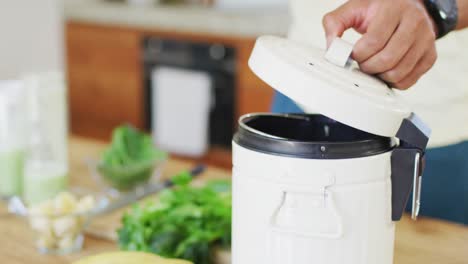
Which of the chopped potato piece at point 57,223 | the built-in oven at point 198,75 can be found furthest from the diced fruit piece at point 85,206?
the built-in oven at point 198,75

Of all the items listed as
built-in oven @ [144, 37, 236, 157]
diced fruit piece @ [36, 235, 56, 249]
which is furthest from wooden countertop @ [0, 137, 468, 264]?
built-in oven @ [144, 37, 236, 157]

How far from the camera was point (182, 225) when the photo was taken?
3.07ft

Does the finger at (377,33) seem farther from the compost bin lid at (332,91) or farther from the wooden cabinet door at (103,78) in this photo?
the wooden cabinet door at (103,78)

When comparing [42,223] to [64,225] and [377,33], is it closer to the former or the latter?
[64,225]

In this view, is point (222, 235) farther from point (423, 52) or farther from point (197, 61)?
point (197, 61)

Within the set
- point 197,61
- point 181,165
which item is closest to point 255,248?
point 181,165

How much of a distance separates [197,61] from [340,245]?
8.51 ft

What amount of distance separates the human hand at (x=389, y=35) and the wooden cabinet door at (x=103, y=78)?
2.67 metres

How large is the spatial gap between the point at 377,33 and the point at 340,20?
0.06 m

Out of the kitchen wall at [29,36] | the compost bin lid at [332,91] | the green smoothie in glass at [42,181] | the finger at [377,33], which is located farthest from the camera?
the kitchen wall at [29,36]

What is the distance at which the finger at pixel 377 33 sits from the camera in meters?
0.75

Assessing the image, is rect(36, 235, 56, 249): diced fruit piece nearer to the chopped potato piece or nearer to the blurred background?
the chopped potato piece

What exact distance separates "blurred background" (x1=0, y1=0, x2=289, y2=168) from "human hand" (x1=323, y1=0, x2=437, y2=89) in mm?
2059

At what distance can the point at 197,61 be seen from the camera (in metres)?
3.19
